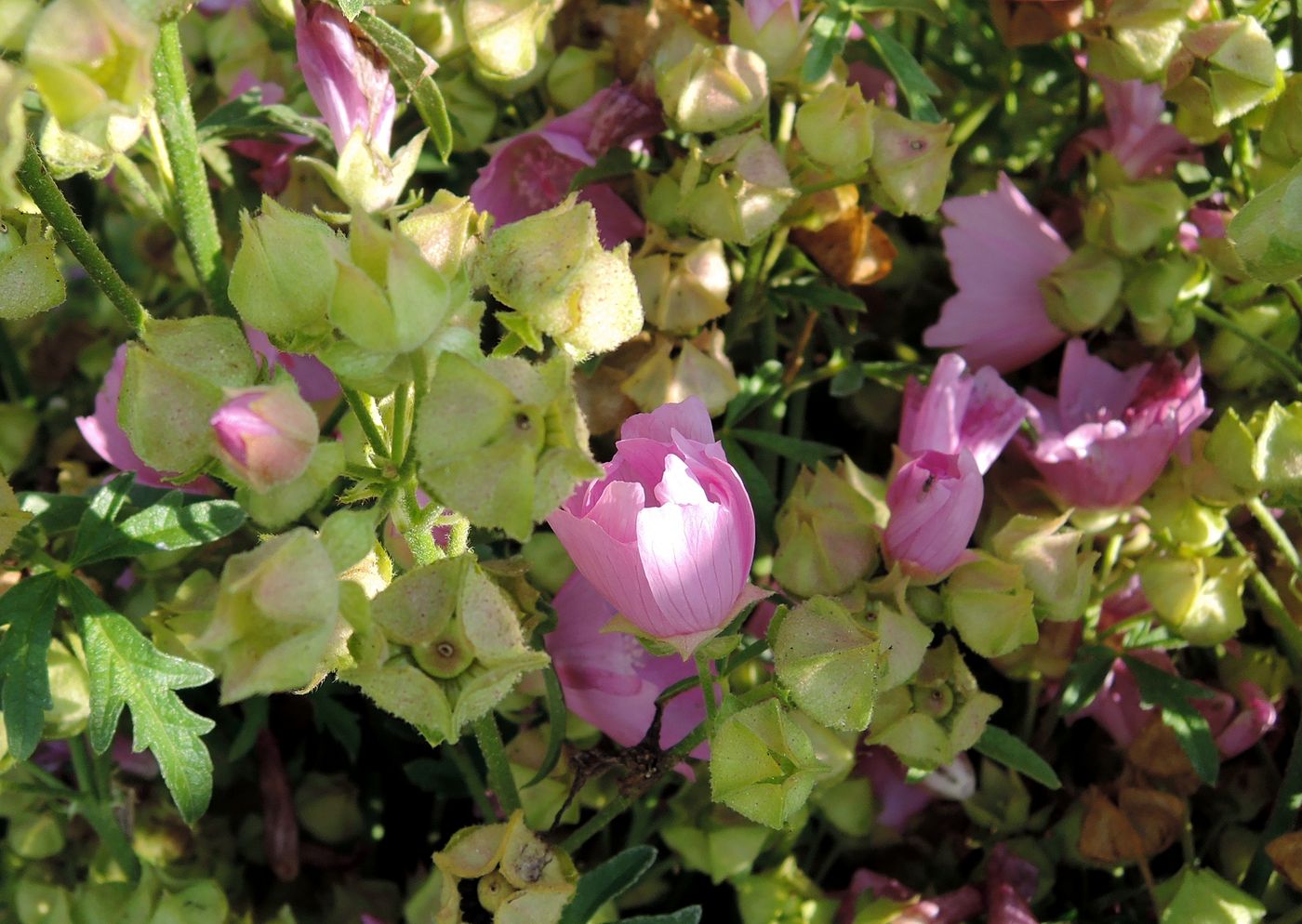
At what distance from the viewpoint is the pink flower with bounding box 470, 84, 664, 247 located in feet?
2.43

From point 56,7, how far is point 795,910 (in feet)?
1.91

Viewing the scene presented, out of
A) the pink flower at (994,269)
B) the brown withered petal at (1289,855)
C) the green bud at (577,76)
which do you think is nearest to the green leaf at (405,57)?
the green bud at (577,76)

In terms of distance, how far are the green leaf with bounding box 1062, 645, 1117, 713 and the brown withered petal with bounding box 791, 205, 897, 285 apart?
249mm

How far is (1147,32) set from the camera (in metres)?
0.71

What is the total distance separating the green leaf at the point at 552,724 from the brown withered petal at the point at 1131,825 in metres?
0.30

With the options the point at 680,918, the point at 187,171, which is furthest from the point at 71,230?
the point at 680,918

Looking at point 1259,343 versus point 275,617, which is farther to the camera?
point 1259,343

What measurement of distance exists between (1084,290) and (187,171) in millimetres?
A: 492

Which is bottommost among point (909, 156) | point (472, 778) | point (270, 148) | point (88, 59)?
point (472, 778)

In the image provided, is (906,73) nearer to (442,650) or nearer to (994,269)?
(994,269)

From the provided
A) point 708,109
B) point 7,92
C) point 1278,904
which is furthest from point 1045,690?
point 7,92

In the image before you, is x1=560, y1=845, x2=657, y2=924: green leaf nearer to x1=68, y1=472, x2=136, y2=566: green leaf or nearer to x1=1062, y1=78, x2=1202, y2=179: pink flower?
x1=68, y1=472, x2=136, y2=566: green leaf

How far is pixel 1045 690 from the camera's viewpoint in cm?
84

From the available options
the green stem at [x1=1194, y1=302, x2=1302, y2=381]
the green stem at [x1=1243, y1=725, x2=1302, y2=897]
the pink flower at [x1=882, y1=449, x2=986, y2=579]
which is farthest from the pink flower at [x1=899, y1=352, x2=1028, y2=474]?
the green stem at [x1=1243, y1=725, x2=1302, y2=897]
